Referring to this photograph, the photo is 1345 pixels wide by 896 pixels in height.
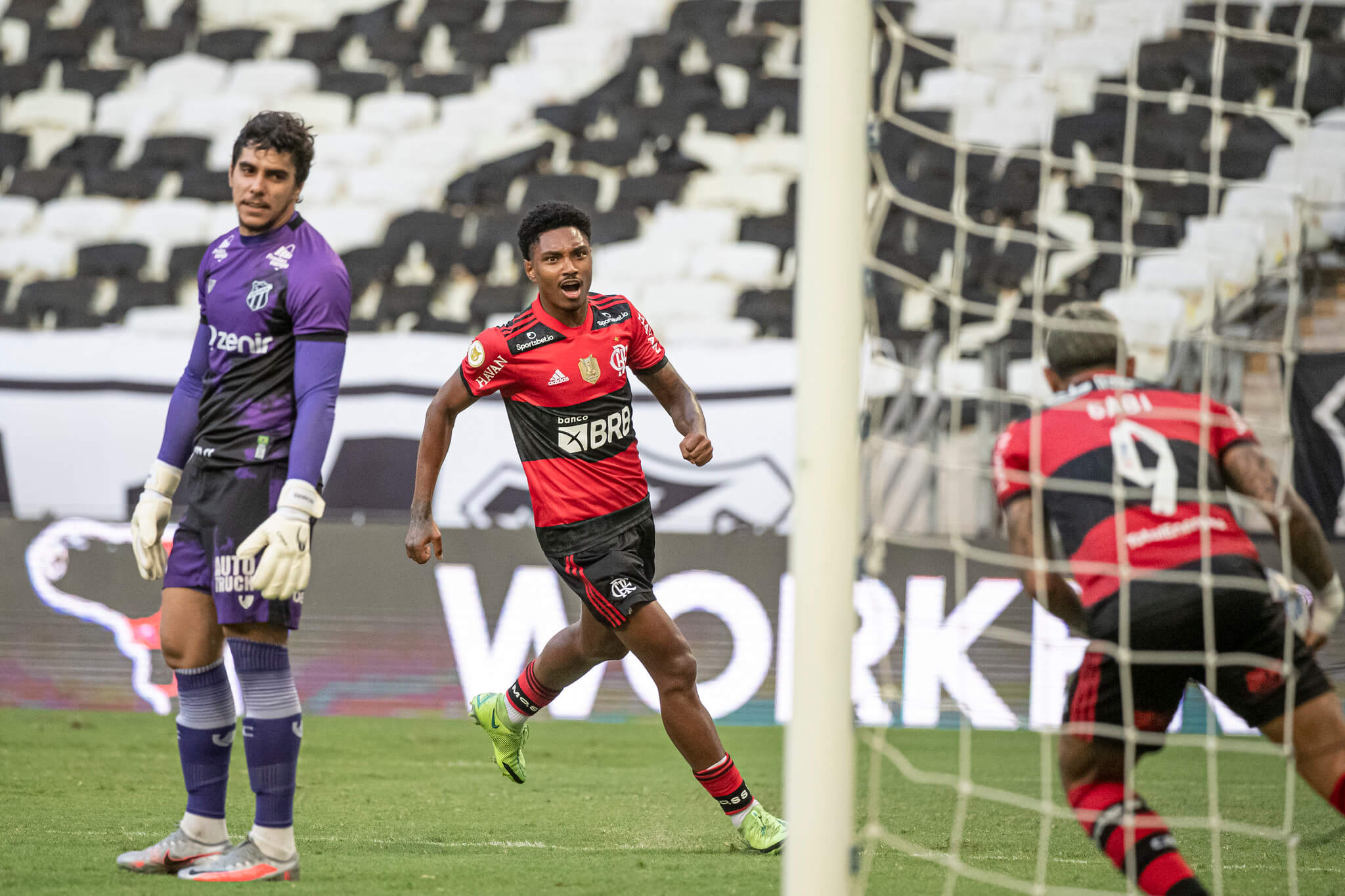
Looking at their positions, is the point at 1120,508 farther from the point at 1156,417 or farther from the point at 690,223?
the point at 690,223

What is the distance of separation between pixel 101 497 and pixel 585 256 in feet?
20.3

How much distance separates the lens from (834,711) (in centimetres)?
276

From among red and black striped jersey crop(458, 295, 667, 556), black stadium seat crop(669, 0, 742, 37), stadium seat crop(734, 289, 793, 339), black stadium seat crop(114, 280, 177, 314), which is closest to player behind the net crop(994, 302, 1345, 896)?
red and black striped jersey crop(458, 295, 667, 556)

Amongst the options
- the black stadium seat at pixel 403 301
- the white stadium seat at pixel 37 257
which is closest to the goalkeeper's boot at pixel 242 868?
the black stadium seat at pixel 403 301

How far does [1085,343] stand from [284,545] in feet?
6.60

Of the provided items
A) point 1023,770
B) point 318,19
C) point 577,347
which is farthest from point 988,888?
point 318,19

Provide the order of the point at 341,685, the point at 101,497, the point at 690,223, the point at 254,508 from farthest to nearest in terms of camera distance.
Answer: the point at 690,223 → the point at 101,497 → the point at 341,685 → the point at 254,508

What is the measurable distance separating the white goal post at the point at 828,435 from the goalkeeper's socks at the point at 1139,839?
2.47 ft

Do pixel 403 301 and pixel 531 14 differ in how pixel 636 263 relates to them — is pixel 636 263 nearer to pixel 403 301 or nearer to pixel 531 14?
pixel 403 301

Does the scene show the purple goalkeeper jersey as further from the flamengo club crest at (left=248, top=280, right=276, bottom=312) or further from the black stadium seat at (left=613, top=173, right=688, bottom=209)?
the black stadium seat at (left=613, top=173, right=688, bottom=209)

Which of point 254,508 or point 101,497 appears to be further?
point 101,497

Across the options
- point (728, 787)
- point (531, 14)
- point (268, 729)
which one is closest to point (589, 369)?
point (728, 787)

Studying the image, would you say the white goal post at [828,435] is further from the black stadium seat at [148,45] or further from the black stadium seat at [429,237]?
the black stadium seat at [148,45]

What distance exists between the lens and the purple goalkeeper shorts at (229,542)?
3467 mm
